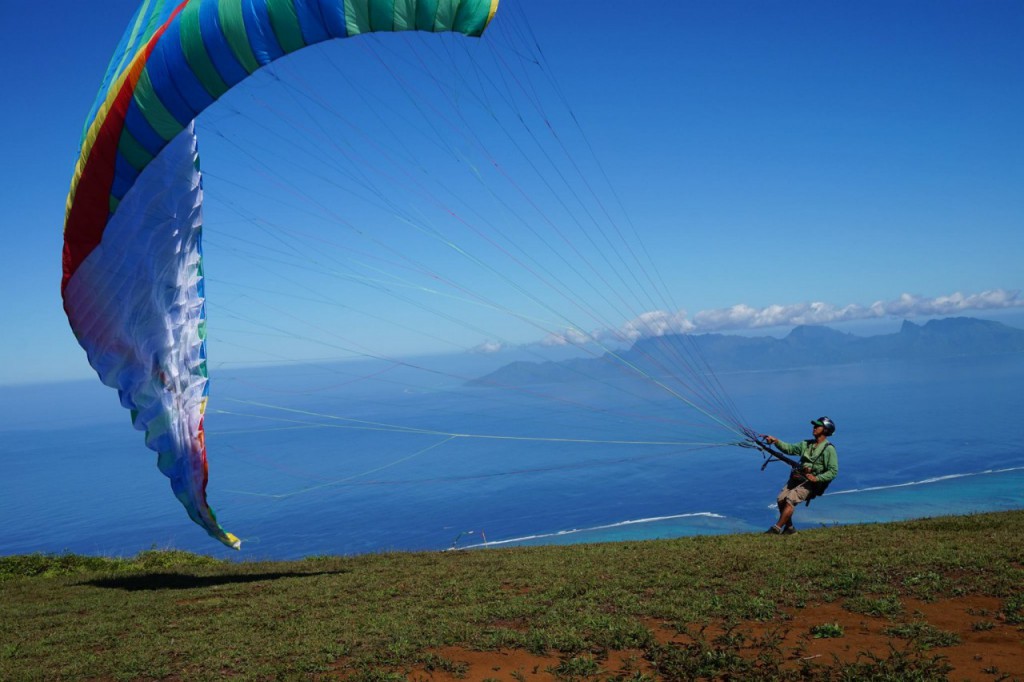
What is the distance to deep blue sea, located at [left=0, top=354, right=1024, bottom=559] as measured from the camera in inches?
1954

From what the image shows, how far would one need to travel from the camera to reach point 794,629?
5.87m

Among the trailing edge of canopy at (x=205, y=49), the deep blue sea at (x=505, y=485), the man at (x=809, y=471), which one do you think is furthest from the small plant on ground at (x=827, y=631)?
Answer: the deep blue sea at (x=505, y=485)

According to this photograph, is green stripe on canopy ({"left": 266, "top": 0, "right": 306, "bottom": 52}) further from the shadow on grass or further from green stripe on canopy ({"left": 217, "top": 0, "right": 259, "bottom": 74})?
the shadow on grass

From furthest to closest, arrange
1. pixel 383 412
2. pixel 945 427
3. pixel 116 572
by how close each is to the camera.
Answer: pixel 383 412
pixel 945 427
pixel 116 572

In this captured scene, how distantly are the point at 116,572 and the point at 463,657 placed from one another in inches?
470

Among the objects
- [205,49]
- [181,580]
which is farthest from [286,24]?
[181,580]

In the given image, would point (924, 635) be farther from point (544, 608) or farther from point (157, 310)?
point (157, 310)

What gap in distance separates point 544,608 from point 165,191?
765 cm

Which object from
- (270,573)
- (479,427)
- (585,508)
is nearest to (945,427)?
(585,508)

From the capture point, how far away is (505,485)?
84.9 metres

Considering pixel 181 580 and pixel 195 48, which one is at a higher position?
pixel 195 48

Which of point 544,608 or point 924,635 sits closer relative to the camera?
point 924,635

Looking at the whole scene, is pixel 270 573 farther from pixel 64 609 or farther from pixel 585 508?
pixel 585 508

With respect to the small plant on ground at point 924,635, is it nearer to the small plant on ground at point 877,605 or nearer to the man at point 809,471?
the small plant on ground at point 877,605
